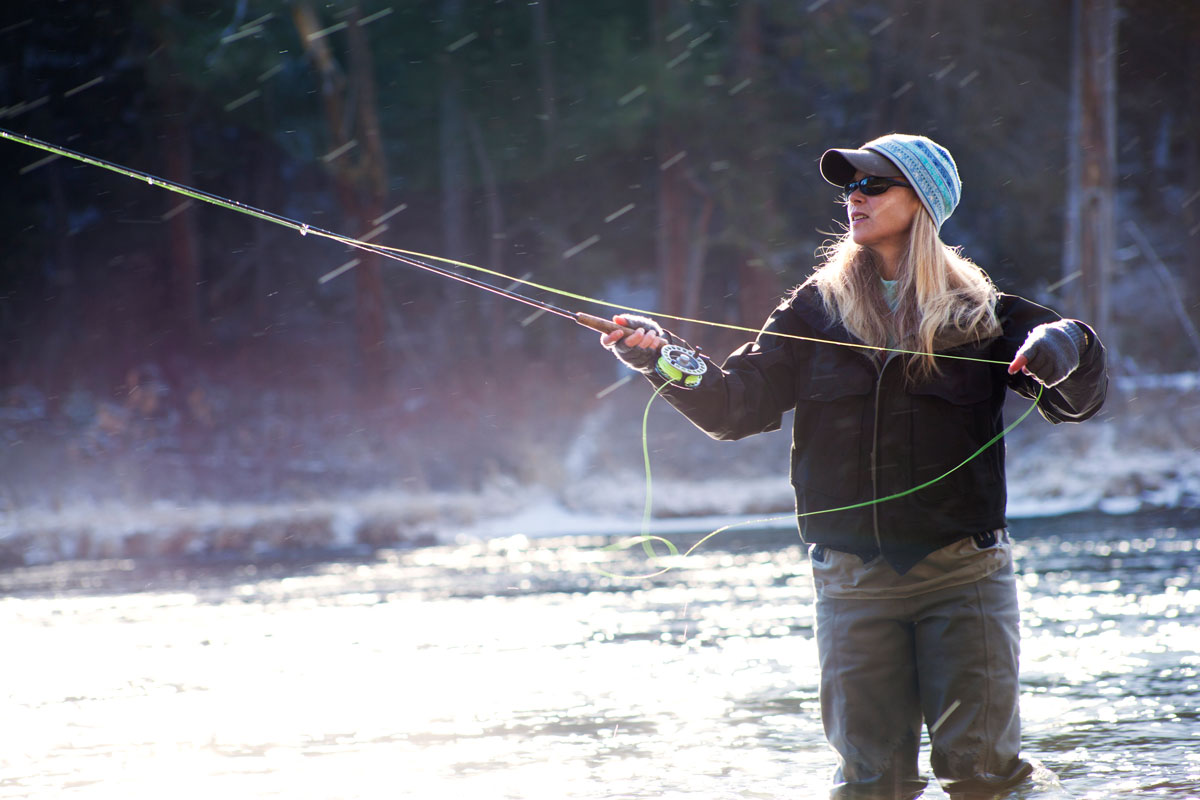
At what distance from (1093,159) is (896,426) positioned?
18.5 m

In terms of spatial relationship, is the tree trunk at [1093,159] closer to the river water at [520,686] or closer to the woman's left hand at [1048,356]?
the river water at [520,686]

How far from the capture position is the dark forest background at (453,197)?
→ 22094 mm

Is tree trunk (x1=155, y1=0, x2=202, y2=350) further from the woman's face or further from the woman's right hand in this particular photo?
the woman's face

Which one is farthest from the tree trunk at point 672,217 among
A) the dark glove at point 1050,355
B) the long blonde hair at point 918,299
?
the dark glove at point 1050,355

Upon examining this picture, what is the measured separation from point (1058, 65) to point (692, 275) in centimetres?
963

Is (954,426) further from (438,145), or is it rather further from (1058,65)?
(1058,65)

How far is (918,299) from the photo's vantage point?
10.4 feet

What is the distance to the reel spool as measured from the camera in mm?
3209

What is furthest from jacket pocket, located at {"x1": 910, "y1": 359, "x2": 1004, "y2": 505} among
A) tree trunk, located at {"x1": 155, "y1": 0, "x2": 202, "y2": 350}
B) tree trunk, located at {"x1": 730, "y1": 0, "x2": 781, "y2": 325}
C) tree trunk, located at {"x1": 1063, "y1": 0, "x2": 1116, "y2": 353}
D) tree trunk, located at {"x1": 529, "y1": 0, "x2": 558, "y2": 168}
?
tree trunk, located at {"x1": 529, "y1": 0, "x2": 558, "y2": 168}

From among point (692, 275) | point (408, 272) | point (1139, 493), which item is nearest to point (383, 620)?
point (1139, 493)

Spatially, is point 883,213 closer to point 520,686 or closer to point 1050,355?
point 1050,355

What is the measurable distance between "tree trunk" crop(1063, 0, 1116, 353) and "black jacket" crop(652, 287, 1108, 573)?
17.8m

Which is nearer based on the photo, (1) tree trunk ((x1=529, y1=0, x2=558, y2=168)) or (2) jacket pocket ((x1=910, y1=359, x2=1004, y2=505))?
(2) jacket pocket ((x1=910, y1=359, x2=1004, y2=505))

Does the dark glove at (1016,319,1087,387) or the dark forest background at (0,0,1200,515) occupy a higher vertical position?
the dark forest background at (0,0,1200,515)
